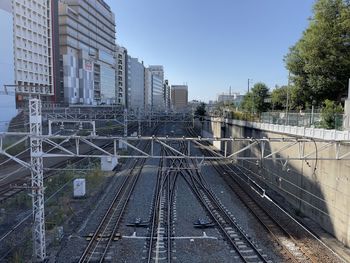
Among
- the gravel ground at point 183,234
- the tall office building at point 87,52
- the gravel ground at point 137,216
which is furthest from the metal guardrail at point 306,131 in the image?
the tall office building at point 87,52

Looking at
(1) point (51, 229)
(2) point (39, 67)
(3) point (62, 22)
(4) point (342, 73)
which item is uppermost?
(3) point (62, 22)

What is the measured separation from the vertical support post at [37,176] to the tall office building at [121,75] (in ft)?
370

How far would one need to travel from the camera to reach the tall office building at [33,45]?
191 feet

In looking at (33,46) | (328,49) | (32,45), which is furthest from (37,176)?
(33,46)

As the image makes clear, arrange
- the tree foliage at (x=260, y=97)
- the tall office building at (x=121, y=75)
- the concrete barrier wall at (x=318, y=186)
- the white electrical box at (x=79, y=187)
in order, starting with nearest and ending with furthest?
the concrete barrier wall at (x=318, y=186) → the white electrical box at (x=79, y=187) → the tree foliage at (x=260, y=97) → the tall office building at (x=121, y=75)

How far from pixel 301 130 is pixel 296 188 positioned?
331 centimetres

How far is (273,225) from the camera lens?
1551 cm

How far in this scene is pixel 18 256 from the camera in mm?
11820

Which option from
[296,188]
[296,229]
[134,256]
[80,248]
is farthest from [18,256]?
[296,188]

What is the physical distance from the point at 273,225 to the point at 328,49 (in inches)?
576

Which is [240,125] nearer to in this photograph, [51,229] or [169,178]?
[169,178]

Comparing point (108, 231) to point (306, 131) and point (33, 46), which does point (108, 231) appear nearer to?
point (306, 131)

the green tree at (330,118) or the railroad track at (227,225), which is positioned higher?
the green tree at (330,118)

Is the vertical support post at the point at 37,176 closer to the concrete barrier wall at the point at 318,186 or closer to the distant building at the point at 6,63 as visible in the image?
the concrete barrier wall at the point at 318,186
